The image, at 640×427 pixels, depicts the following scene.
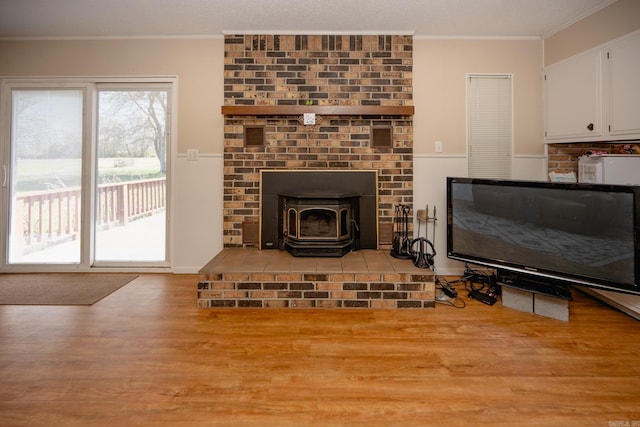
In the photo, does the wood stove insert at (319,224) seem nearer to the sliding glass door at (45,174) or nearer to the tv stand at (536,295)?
the tv stand at (536,295)

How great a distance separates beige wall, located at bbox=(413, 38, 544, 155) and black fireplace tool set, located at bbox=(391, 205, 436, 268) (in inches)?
30.4

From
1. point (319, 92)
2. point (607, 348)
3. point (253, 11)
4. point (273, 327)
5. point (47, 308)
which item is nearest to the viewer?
point (607, 348)

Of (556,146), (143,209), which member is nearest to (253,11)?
(143,209)

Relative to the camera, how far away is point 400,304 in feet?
8.66

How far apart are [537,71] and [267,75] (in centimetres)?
262

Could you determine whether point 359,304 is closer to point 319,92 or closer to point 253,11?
point 319,92

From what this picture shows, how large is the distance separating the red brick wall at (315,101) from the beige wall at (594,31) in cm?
131

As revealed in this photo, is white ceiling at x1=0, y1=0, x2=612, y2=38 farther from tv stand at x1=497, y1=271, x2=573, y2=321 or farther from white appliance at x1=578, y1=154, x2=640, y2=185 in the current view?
tv stand at x1=497, y1=271, x2=573, y2=321

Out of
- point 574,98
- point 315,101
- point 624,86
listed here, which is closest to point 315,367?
point 315,101

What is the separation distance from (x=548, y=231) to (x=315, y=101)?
2246 mm

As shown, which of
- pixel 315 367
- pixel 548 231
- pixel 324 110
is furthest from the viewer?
pixel 324 110

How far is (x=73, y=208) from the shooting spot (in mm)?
3545

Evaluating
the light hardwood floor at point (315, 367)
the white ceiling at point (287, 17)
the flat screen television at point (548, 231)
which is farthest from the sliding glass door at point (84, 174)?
the flat screen television at point (548, 231)

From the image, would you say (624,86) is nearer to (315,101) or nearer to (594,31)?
(594,31)
